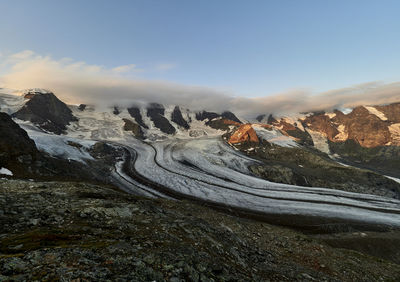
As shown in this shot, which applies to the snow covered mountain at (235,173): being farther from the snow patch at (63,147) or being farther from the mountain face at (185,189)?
the mountain face at (185,189)

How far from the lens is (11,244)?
19.5ft

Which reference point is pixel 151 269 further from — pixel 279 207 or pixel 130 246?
pixel 279 207

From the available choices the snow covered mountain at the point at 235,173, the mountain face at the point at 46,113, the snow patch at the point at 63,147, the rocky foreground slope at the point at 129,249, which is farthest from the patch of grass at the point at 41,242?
the mountain face at the point at 46,113

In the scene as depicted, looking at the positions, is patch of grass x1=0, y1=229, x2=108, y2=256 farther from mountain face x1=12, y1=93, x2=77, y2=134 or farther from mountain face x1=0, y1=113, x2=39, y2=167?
mountain face x1=12, y1=93, x2=77, y2=134

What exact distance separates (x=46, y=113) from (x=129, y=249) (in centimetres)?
18600

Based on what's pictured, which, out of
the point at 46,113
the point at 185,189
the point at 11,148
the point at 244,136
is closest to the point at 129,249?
the point at 11,148

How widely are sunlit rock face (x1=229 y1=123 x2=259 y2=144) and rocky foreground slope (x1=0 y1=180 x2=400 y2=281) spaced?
8964 cm

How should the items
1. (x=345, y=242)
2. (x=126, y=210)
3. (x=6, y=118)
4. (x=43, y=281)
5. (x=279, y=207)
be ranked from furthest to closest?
1. (x=279, y=207)
2. (x=6, y=118)
3. (x=345, y=242)
4. (x=126, y=210)
5. (x=43, y=281)

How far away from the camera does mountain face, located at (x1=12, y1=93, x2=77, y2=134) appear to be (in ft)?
413

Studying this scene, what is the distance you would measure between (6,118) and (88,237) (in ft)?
143

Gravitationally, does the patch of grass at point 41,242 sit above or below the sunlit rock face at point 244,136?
above

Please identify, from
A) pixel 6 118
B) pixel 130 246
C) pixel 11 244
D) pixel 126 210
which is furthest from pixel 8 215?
pixel 6 118

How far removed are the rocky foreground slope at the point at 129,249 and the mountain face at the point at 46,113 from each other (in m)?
142

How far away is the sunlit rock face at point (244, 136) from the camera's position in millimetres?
105375
